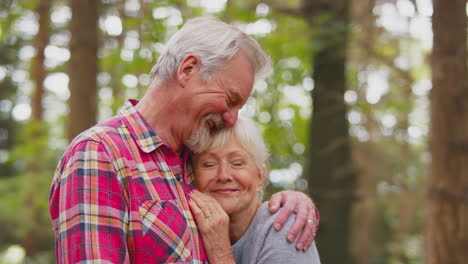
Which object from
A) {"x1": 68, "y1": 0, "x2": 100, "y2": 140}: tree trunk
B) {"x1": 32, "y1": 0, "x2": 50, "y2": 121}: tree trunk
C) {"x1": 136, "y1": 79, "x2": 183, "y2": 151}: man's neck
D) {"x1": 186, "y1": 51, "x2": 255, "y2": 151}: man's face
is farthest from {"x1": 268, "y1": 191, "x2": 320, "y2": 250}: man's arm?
{"x1": 32, "y1": 0, "x2": 50, "y2": 121}: tree trunk

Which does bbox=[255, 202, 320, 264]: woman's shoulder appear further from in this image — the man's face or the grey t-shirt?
the man's face

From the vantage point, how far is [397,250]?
10.6m

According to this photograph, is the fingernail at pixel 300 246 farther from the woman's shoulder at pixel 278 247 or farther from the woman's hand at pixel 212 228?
the woman's hand at pixel 212 228

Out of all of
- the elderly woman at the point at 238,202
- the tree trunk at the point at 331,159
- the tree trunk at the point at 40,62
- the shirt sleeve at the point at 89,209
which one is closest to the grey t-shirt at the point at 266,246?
the elderly woman at the point at 238,202

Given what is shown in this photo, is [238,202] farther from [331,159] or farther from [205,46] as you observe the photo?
[331,159]

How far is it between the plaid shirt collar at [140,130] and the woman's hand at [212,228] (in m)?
0.28

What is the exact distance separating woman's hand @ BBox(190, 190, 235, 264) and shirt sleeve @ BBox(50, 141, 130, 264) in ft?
1.25

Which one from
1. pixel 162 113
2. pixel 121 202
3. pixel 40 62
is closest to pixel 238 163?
pixel 162 113

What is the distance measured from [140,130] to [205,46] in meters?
0.43

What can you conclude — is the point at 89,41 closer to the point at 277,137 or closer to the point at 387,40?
the point at 277,137

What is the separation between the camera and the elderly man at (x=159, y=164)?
158cm

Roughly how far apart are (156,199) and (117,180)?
17cm

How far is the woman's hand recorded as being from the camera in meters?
1.95

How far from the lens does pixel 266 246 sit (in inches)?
81.2
